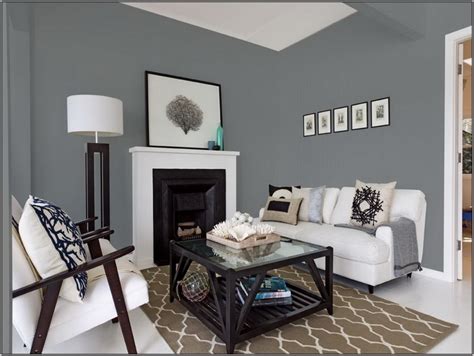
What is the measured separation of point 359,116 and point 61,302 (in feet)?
11.6

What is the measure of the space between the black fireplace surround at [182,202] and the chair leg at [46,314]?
209 centimetres

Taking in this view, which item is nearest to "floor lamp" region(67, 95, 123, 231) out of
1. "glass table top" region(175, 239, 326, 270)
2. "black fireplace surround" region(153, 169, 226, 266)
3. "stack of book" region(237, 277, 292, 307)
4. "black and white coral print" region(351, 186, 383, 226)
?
"black fireplace surround" region(153, 169, 226, 266)

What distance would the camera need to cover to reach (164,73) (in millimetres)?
3883

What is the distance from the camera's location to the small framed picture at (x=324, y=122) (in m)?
4.19

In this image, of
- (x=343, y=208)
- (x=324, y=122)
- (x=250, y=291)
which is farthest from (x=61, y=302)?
(x=324, y=122)

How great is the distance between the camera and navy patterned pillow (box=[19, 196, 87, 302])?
4.78 feet

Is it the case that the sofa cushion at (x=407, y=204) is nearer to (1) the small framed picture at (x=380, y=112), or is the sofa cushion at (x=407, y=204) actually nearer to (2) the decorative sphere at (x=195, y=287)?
(1) the small framed picture at (x=380, y=112)

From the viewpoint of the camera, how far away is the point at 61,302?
1.57 metres

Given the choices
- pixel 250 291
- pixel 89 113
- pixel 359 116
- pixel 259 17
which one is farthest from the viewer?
pixel 259 17

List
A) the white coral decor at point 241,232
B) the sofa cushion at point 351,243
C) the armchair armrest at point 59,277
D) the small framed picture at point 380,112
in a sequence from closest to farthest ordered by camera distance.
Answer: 1. the armchair armrest at point 59,277
2. the white coral decor at point 241,232
3. the sofa cushion at point 351,243
4. the small framed picture at point 380,112

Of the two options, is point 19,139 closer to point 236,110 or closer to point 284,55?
point 236,110

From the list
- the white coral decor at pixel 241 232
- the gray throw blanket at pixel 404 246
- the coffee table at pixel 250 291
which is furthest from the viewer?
the gray throw blanket at pixel 404 246

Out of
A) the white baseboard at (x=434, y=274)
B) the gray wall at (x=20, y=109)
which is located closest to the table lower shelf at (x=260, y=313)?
the white baseboard at (x=434, y=274)

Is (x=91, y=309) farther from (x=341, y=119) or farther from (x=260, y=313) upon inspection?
(x=341, y=119)
